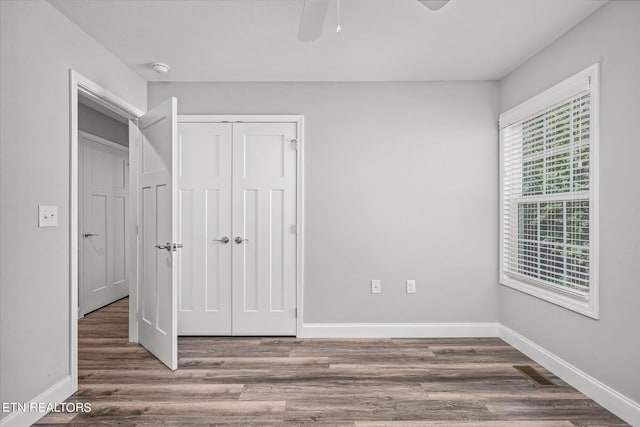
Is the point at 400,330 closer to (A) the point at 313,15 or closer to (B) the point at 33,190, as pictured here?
(A) the point at 313,15

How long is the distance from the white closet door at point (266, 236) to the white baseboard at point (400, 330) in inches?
14.2

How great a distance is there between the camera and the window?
2215 mm

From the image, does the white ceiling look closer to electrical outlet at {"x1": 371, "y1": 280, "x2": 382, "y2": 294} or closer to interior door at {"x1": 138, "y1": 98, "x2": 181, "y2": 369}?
interior door at {"x1": 138, "y1": 98, "x2": 181, "y2": 369}

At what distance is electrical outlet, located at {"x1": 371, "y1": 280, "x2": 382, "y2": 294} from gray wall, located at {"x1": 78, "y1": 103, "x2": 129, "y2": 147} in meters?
3.75

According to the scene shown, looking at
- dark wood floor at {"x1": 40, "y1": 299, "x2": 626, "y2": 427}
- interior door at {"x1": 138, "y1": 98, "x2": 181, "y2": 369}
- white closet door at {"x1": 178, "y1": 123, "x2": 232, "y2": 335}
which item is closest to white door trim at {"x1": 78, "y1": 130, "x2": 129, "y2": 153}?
interior door at {"x1": 138, "y1": 98, "x2": 181, "y2": 369}

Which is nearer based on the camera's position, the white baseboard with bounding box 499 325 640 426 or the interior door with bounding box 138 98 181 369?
the white baseboard with bounding box 499 325 640 426

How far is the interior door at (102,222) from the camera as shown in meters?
4.09

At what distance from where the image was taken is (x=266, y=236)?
324 centimetres

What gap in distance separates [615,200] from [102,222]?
5.08 metres

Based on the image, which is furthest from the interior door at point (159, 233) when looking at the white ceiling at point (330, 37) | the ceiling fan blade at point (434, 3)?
the ceiling fan blade at point (434, 3)

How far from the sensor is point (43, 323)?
2.01 meters

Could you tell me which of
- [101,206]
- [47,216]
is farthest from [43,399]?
[101,206]

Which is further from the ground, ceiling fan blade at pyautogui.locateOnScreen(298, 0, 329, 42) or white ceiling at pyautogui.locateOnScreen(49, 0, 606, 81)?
white ceiling at pyautogui.locateOnScreen(49, 0, 606, 81)

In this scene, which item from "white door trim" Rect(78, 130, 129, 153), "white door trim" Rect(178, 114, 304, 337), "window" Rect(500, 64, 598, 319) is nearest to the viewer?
"window" Rect(500, 64, 598, 319)
